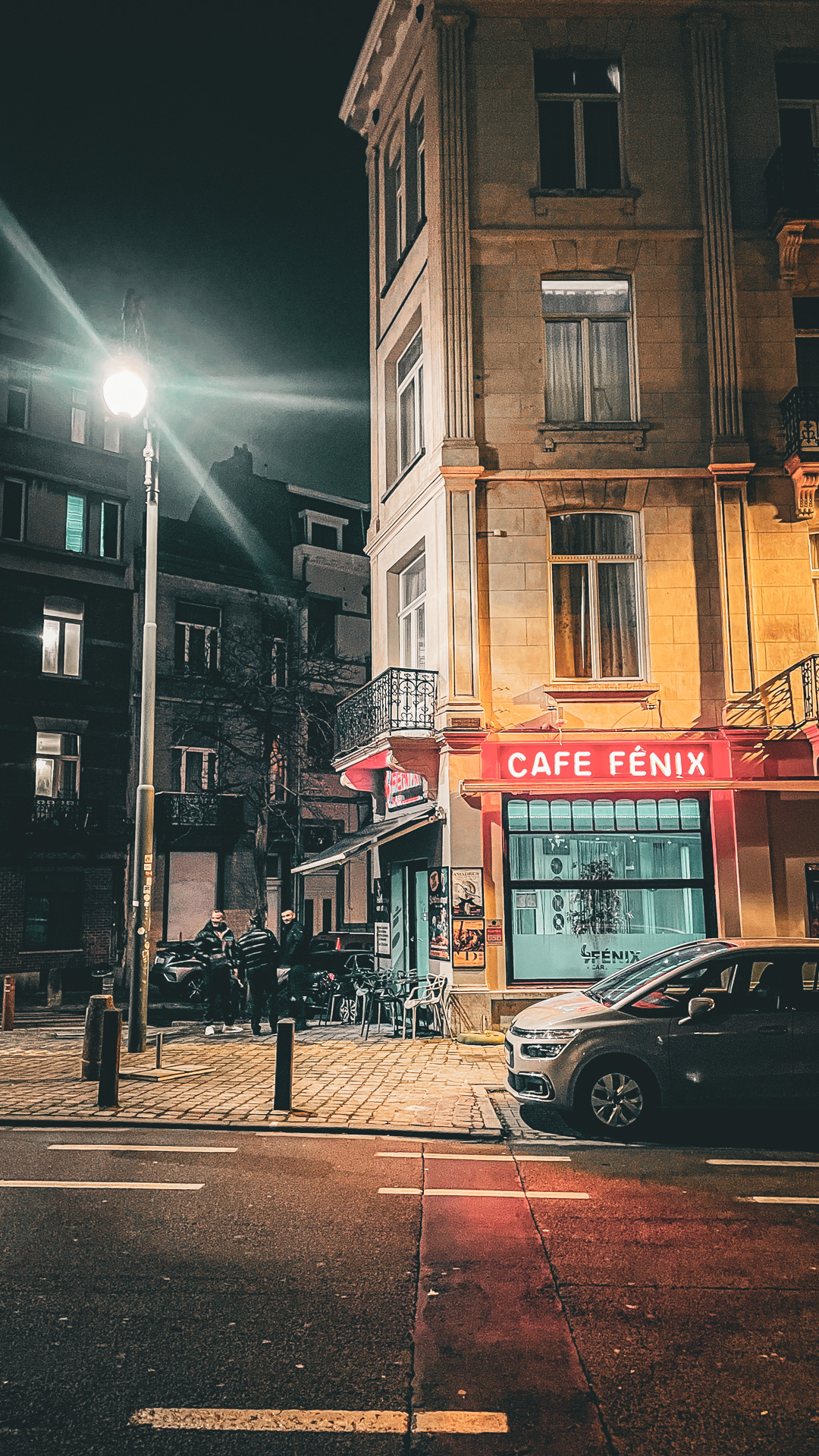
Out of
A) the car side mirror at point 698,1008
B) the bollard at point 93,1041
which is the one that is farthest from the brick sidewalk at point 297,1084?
the car side mirror at point 698,1008

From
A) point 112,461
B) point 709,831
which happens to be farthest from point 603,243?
point 112,461

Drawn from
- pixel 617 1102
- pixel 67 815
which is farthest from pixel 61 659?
pixel 617 1102

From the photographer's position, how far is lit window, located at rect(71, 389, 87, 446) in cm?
3017

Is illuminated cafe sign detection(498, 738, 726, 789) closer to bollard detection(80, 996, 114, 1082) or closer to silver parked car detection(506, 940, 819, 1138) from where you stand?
silver parked car detection(506, 940, 819, 1138)

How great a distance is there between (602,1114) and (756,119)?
1566cm

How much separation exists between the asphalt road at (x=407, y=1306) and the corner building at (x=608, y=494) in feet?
23.7

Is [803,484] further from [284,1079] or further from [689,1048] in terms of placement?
[284,1079]

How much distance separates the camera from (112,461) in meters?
30.8

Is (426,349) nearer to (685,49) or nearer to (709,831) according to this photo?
(685,49)

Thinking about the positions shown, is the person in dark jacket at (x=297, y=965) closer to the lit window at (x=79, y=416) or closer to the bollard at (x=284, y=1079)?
the bollard at (x=284, y=1079)

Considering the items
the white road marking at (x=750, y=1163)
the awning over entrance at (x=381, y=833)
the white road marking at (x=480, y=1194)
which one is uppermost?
the awning over entrance at (x=381, y=833)

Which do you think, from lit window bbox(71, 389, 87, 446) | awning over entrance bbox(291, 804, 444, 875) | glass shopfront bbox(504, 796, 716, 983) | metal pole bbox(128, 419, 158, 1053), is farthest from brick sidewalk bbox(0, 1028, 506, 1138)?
lit window bbox(71, 389, 87, 446)

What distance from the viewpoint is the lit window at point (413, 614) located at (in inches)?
689

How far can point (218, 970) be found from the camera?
15492 mm
